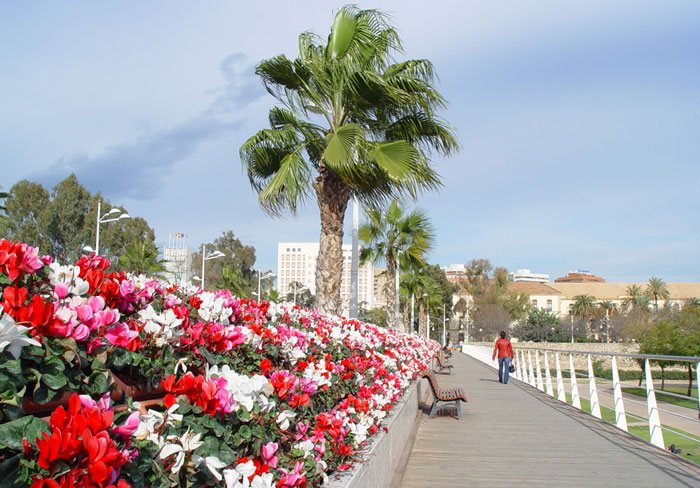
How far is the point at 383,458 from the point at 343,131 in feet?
17.8

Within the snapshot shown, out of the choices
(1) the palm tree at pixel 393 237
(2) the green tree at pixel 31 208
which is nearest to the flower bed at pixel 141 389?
(1) the palm tree at pixel 393 237

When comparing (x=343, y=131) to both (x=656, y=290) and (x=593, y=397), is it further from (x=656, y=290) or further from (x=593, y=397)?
(x=656, y=290)

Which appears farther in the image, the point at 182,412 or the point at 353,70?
the point at 353,70

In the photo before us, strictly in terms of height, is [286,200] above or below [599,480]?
above

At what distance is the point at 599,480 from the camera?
19.7ft

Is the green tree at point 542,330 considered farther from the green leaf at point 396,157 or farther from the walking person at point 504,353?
the green leaf at point 396,157

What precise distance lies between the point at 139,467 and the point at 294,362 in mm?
2081

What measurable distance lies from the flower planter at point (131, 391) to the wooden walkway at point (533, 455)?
13.1 ft

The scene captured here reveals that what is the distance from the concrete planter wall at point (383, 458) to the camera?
3519 mm

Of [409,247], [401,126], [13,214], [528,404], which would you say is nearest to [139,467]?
[401,126]

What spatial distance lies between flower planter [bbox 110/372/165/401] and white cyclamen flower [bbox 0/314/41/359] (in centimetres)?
47

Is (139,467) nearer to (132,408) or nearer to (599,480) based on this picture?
(132,408)

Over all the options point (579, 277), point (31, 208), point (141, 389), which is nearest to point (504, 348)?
point (141, 389)

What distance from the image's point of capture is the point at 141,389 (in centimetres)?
224
